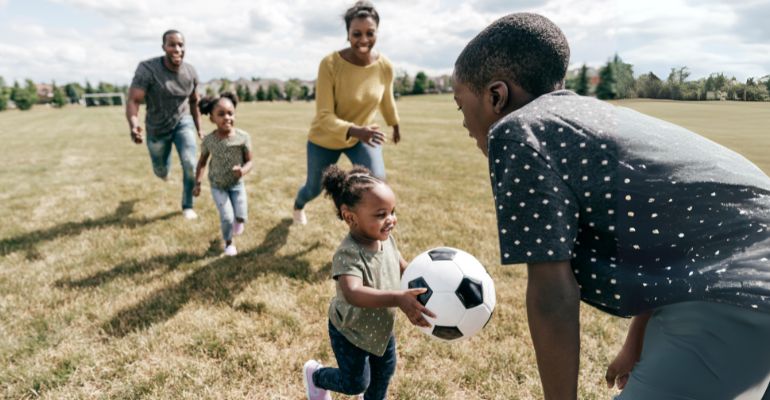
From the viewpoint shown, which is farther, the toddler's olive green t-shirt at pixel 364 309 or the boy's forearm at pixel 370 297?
the toddler's olive green t-shirt at pixel 364 309

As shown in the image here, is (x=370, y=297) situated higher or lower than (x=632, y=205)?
lower

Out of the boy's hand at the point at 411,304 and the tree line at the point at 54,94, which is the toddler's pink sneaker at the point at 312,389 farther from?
the tree line at the point at 54,94

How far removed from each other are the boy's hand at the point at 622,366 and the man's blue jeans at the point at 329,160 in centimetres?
308

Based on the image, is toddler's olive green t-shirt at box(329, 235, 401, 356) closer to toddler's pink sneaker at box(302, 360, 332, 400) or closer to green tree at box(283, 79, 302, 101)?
toddler's pink sneaker at box(302, 360, 332, 400)

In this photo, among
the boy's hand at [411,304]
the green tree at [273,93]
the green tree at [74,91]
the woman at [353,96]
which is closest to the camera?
the boy's hand at [411,304]

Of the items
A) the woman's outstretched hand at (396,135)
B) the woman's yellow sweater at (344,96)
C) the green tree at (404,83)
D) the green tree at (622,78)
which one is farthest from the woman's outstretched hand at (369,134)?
the green tree at (404,83)

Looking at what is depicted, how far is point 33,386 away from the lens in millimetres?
3078

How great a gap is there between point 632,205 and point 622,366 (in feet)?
3.65

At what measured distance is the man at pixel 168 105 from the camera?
635 centimetres

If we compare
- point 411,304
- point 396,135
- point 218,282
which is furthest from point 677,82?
point 218,282

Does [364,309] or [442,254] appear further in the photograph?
[442,254]

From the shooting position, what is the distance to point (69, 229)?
21.4 ft

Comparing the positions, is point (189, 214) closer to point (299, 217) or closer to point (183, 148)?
point (183, 148)

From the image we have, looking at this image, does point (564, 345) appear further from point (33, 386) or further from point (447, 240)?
point (447, 240)
